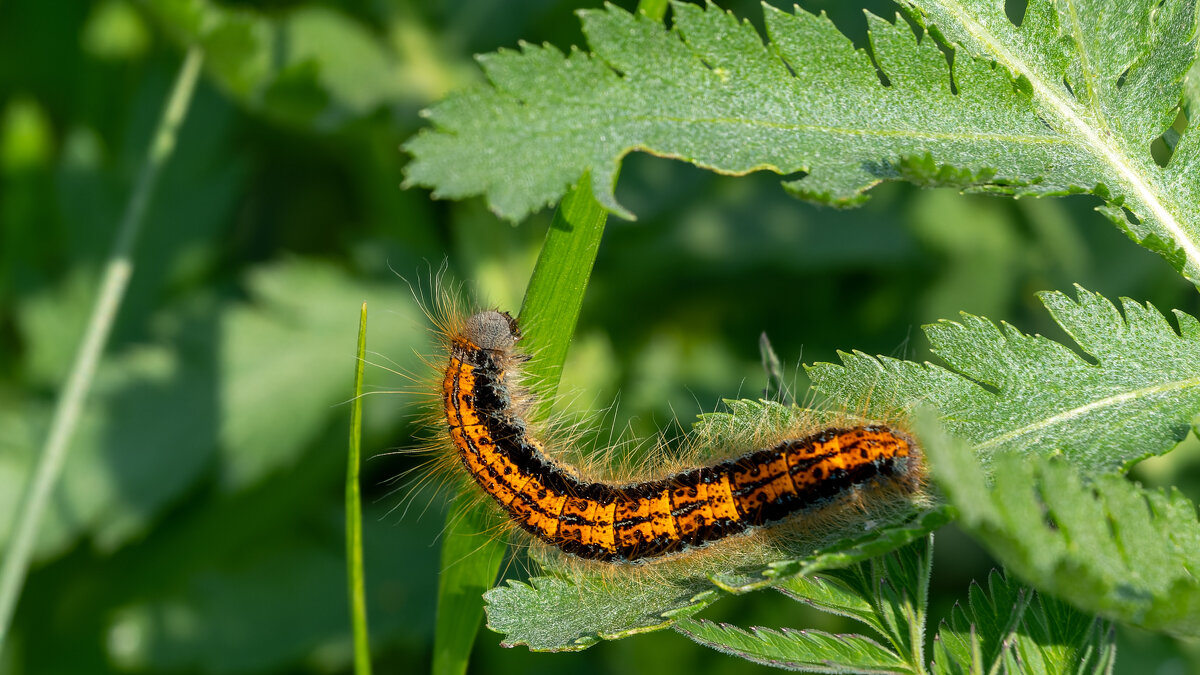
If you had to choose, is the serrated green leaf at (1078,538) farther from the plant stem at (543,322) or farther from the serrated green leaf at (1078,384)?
the plant stem at (543,322)

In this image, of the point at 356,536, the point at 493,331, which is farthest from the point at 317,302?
the point at 356,536

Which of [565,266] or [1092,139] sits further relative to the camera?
[565,266]

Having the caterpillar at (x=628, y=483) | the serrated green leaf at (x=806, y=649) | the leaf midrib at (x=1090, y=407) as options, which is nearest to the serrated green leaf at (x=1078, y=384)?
the leaf midrib at (x=1090, y=407)

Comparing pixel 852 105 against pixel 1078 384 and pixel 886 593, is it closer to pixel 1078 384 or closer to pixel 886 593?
pixel 1078 384

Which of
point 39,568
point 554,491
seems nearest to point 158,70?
point 39,568

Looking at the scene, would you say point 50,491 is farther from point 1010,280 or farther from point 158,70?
point 1010,280

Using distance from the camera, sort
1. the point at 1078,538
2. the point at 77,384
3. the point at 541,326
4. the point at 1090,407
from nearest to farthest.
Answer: the point at 1078,538 → the point at 1090,407 → the point at 541,326 → the point at 77,384
